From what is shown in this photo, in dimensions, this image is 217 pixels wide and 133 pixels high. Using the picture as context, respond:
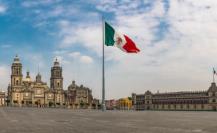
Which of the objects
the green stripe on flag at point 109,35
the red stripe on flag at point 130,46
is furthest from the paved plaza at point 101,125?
the green stripe on flag at point 109,35

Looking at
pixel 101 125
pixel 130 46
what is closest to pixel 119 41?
pixel 130 46

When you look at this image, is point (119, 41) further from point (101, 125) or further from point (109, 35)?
point (101, 125)

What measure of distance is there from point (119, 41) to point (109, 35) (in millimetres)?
2281

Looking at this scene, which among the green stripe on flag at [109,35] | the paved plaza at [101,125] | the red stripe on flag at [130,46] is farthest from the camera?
the green stripe on flag at [109,35]

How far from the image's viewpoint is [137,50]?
37812 mm

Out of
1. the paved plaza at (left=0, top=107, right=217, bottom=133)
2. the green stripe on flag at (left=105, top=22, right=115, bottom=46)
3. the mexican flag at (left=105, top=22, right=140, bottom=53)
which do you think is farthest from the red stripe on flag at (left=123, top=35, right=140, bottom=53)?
the paved plaza at (left=0, top=107, right=217, bottom=133)

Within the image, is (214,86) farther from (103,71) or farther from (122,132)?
(122,132)

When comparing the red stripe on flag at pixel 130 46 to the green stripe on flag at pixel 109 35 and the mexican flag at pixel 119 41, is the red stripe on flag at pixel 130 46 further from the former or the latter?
the green stripe on flag at pixel 109 35

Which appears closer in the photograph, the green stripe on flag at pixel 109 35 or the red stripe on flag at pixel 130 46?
the red stripe on flag at pixel 130 46

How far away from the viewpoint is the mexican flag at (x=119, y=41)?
3878cm

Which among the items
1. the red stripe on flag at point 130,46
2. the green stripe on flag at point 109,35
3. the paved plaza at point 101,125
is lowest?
the paved plaza at point 101,125

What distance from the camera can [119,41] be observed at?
40.3 m

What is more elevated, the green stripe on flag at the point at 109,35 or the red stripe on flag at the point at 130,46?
the green stripe on flag at the point at 109,35

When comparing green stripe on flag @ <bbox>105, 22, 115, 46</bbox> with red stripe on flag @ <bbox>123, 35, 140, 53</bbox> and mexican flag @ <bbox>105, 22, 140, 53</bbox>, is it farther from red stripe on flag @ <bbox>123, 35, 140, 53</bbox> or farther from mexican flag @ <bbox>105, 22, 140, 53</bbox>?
red stripe on flag @ <bbox>123, 35, 140, 53</bbox>
